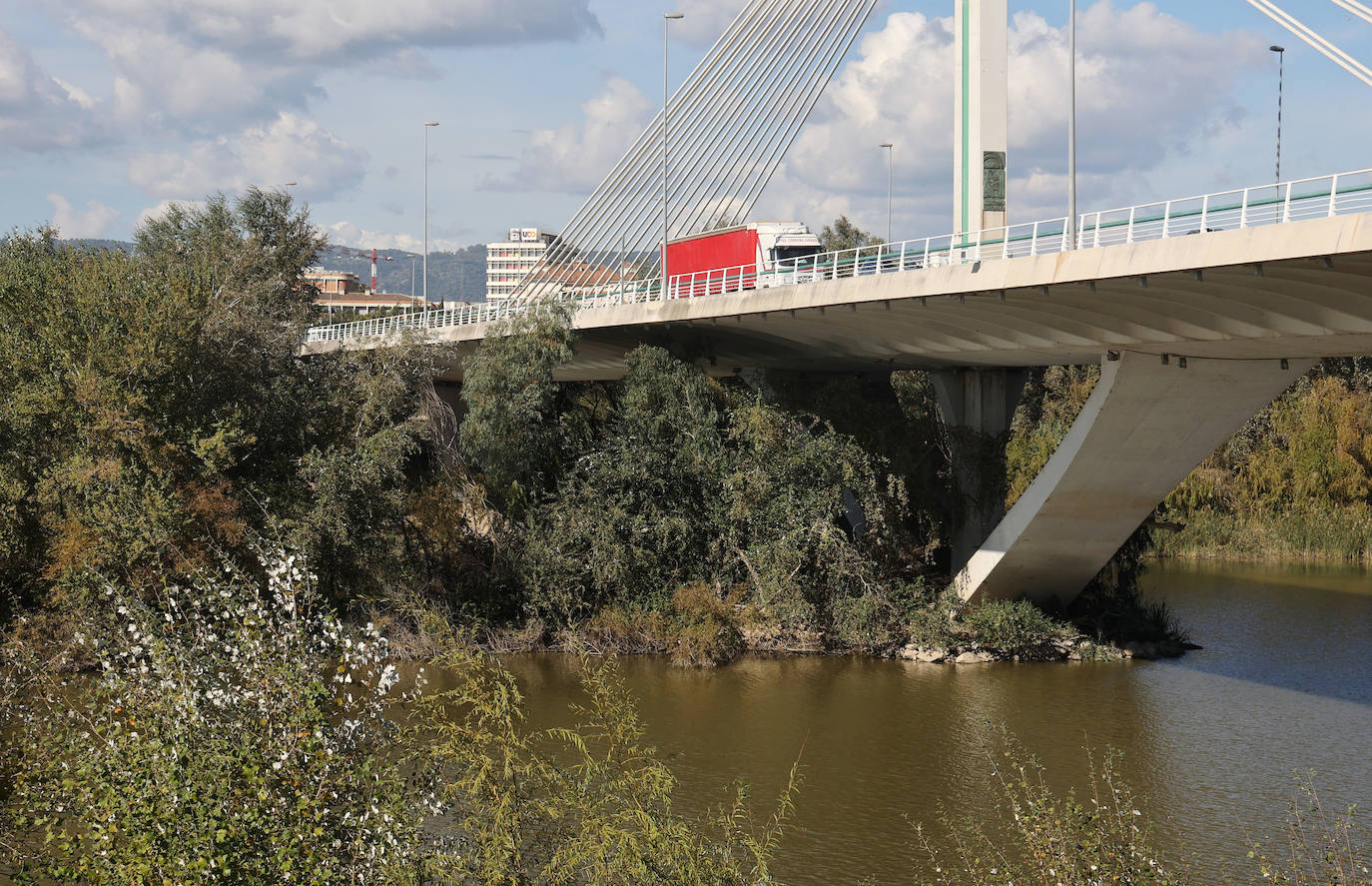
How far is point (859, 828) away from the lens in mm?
15109

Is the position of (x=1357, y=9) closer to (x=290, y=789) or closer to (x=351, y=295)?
(x=290, y=789)

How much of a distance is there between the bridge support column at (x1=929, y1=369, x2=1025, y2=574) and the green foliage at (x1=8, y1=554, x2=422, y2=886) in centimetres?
2080

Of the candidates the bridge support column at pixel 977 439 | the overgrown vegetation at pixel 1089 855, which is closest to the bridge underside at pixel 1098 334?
the bridge support column at pixel 977 439

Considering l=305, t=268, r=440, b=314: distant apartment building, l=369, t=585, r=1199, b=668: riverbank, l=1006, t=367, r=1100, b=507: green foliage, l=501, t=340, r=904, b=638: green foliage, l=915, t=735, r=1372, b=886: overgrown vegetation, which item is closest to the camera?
l=915, t=735, r=1372, b=886: overgrown vegetation

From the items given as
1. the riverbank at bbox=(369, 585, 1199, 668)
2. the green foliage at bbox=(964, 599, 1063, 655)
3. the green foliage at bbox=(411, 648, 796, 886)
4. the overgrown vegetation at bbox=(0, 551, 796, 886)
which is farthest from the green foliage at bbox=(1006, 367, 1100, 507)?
the overgrown vegetation at bbox=(0, 551, 796, 886)

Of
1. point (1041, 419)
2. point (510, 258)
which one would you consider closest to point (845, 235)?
point (1041, 419)

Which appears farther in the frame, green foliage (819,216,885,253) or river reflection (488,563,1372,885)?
green foliage (819,216,885,253)

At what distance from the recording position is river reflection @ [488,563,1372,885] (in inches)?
602

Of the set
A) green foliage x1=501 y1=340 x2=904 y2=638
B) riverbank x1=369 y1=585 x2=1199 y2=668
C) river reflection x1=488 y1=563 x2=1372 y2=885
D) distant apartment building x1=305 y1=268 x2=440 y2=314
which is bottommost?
river reflection x1=488 y1=563 x2=1372 y2=885

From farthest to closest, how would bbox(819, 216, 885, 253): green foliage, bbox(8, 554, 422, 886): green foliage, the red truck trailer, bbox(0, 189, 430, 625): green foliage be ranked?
bbox(819, 216, 885, 253): green foliage
the red truck trailer
bbox(0, 189, 430, 625): green foliage
bbox(8, 554, 422, 886): green foliage

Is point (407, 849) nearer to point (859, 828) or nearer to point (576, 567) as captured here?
point (859, 828)

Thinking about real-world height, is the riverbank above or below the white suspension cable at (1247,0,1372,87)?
below

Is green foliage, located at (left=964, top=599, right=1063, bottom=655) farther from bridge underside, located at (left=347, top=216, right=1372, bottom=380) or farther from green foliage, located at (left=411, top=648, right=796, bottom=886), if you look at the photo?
green foliage, located at (left=411, top=648, right=796, bottom=886)

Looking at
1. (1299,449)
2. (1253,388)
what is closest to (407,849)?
(1253,388)
